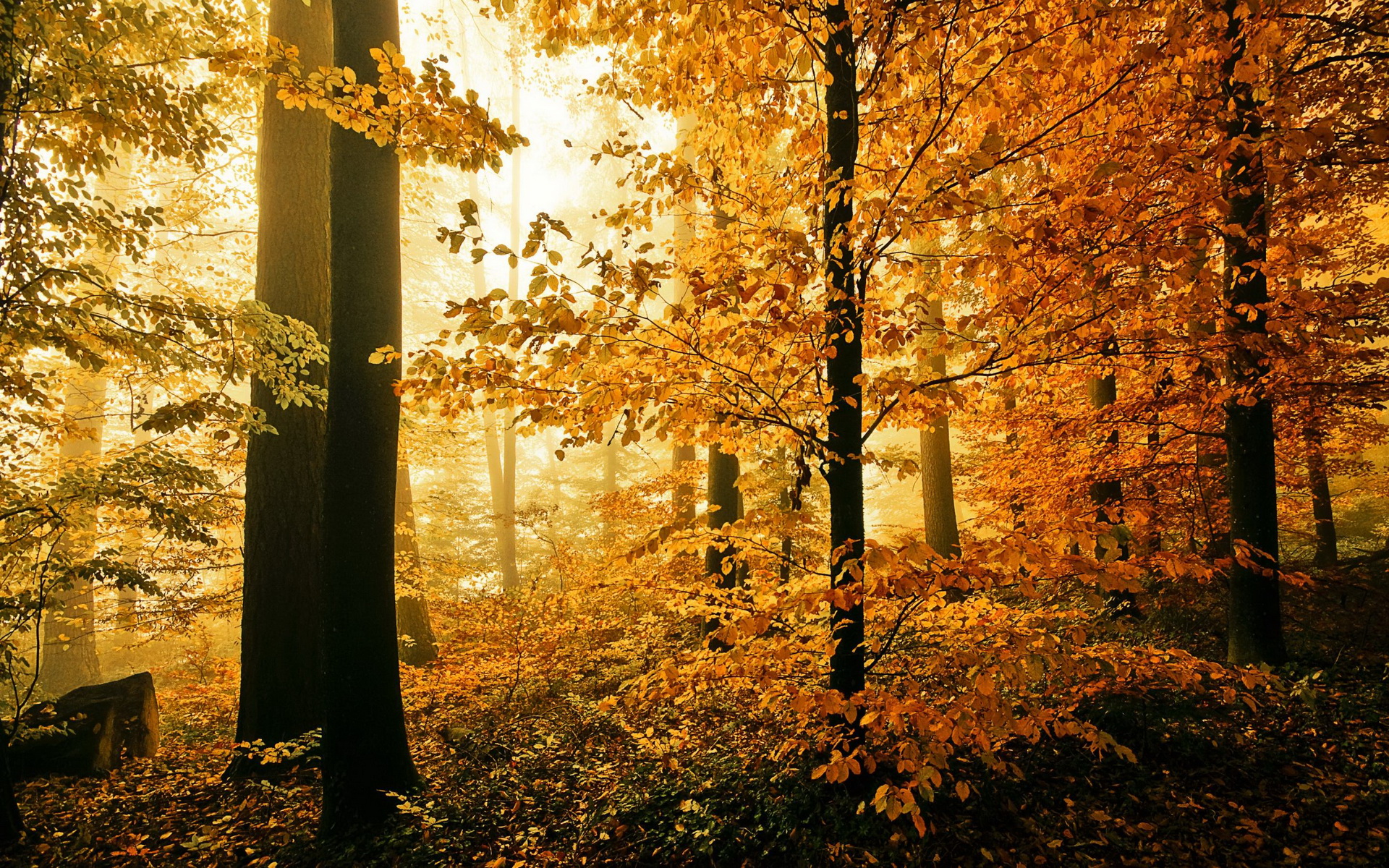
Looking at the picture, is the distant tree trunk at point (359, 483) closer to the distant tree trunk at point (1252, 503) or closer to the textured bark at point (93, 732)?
the textured bark at point (93, 732)

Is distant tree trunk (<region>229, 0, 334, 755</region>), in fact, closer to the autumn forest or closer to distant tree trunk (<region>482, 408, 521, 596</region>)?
the autumn forest

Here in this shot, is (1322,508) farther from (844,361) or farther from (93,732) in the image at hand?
(93,732)

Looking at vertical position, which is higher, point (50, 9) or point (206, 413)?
point (50, 9)

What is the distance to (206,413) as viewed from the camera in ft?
15.9

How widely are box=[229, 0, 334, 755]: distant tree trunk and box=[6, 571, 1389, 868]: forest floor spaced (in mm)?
640

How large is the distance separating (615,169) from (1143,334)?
1740cm

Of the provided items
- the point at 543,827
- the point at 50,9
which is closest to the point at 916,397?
the point at 543,827

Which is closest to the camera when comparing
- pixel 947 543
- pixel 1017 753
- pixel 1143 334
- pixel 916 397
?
pixel 916 397

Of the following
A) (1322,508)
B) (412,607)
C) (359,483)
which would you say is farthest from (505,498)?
Answer: (1322,508)

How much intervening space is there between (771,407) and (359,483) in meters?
3.01

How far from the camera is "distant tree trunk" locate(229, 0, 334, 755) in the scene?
18.1 ft

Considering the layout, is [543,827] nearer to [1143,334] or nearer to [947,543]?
[1143,334]

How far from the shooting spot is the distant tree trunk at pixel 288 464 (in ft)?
18.1

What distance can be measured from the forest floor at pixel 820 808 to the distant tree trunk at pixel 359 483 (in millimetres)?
476
